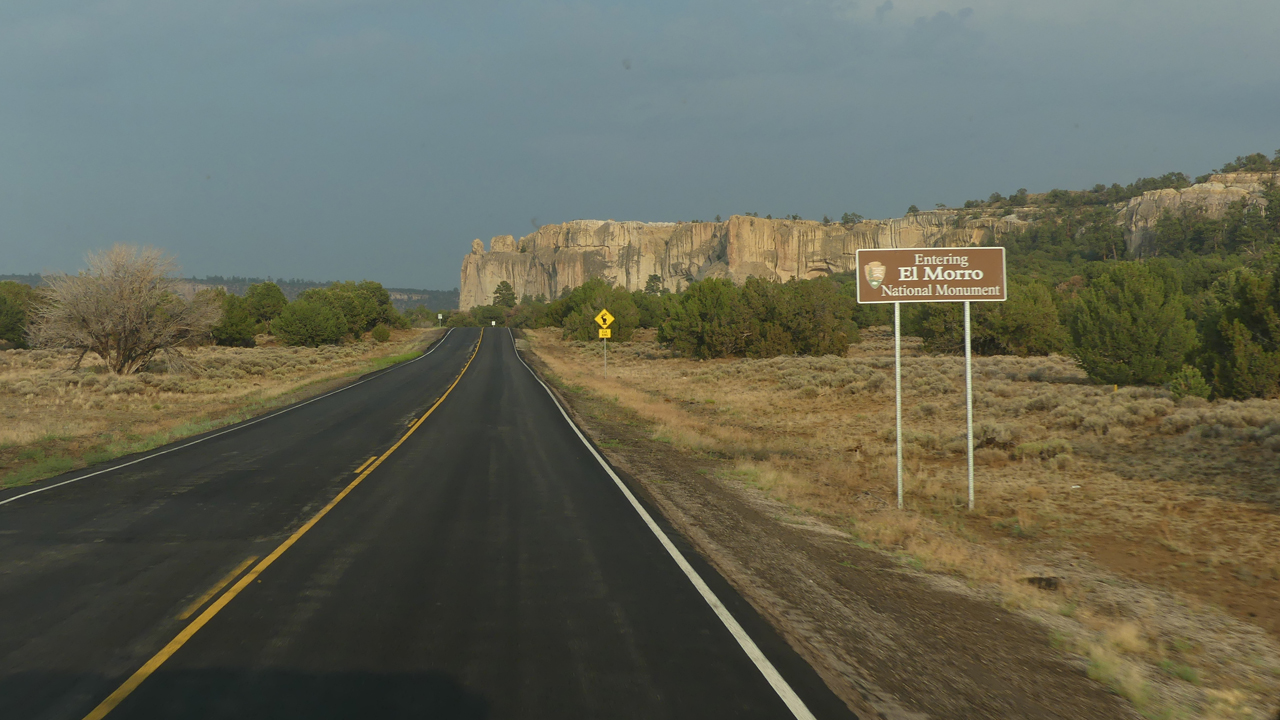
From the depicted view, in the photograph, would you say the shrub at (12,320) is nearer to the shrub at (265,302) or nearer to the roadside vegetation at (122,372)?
the roadside vegetation at (122,372)

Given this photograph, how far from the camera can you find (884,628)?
5.94 meters

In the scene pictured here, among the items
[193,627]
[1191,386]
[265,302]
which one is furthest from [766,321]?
[265,302]

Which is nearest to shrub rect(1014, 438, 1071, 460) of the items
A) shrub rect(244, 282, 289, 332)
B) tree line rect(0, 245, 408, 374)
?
tree line rect(0, 245, 408, 374)

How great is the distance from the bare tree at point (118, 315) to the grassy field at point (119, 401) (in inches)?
53.6

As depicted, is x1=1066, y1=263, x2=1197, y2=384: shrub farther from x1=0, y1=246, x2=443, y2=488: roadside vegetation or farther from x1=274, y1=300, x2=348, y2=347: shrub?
x1=274, y1=300, x2=348, y2=347: shrub

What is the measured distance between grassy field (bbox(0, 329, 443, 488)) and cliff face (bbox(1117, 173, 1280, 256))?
116m

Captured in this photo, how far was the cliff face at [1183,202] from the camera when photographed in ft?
369

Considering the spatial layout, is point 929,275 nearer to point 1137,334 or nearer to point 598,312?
point 1137,334

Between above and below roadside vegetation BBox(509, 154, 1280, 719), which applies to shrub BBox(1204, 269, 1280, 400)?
above

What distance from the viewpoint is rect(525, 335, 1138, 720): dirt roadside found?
185 inches

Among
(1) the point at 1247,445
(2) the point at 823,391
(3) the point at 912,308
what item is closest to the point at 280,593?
(1) the point at 1247,445

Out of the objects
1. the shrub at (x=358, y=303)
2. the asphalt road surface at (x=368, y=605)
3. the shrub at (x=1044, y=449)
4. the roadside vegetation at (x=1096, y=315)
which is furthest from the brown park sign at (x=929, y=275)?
the shrub at (x=358, y=303)

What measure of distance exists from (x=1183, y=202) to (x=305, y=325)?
12711cm

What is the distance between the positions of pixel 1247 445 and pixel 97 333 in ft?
143
